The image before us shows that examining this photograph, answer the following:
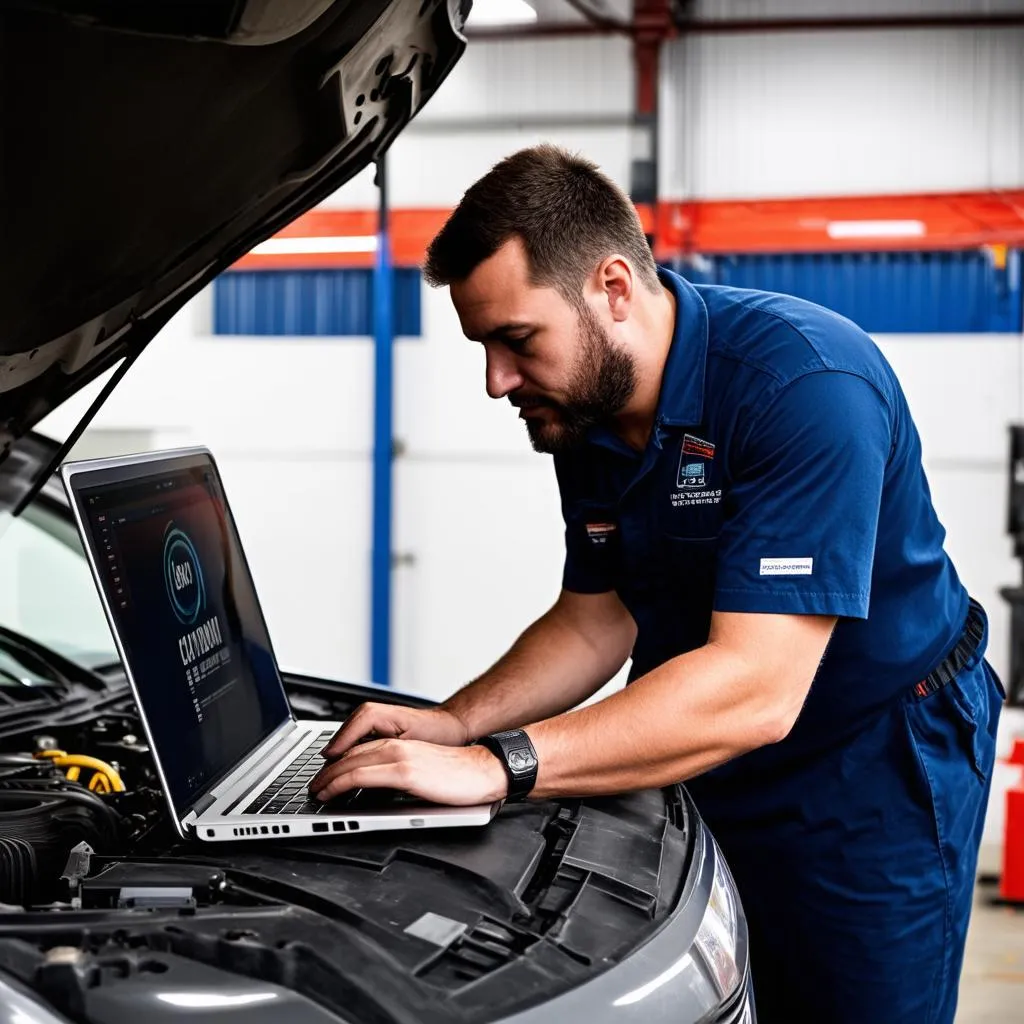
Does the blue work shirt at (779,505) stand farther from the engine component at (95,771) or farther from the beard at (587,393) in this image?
the engine component at (95,771)

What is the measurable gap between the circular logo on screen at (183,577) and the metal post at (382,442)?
200 inches

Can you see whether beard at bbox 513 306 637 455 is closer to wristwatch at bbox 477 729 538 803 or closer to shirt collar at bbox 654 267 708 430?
shirt collar at bbox 654 267 708 430

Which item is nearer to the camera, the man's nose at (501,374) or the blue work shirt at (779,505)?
the blue work shirt at (779,505)

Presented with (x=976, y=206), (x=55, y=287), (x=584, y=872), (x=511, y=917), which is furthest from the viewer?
(x=976, y=206)

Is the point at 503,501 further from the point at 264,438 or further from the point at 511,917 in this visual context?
the point at 511,917

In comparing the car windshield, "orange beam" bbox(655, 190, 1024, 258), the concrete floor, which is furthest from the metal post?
the car windshield

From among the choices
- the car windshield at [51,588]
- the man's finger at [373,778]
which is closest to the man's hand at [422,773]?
the man's finger at [373,778]

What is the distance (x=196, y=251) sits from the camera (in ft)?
5.82

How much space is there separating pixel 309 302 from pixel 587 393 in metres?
5.48

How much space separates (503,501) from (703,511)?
514cm

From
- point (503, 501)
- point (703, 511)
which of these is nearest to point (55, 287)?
point (703, 511)

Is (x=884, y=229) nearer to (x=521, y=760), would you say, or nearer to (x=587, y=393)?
(x=587, y=393)

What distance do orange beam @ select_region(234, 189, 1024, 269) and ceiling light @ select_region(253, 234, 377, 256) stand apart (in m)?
0.02

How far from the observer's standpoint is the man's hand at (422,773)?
1.49 m
